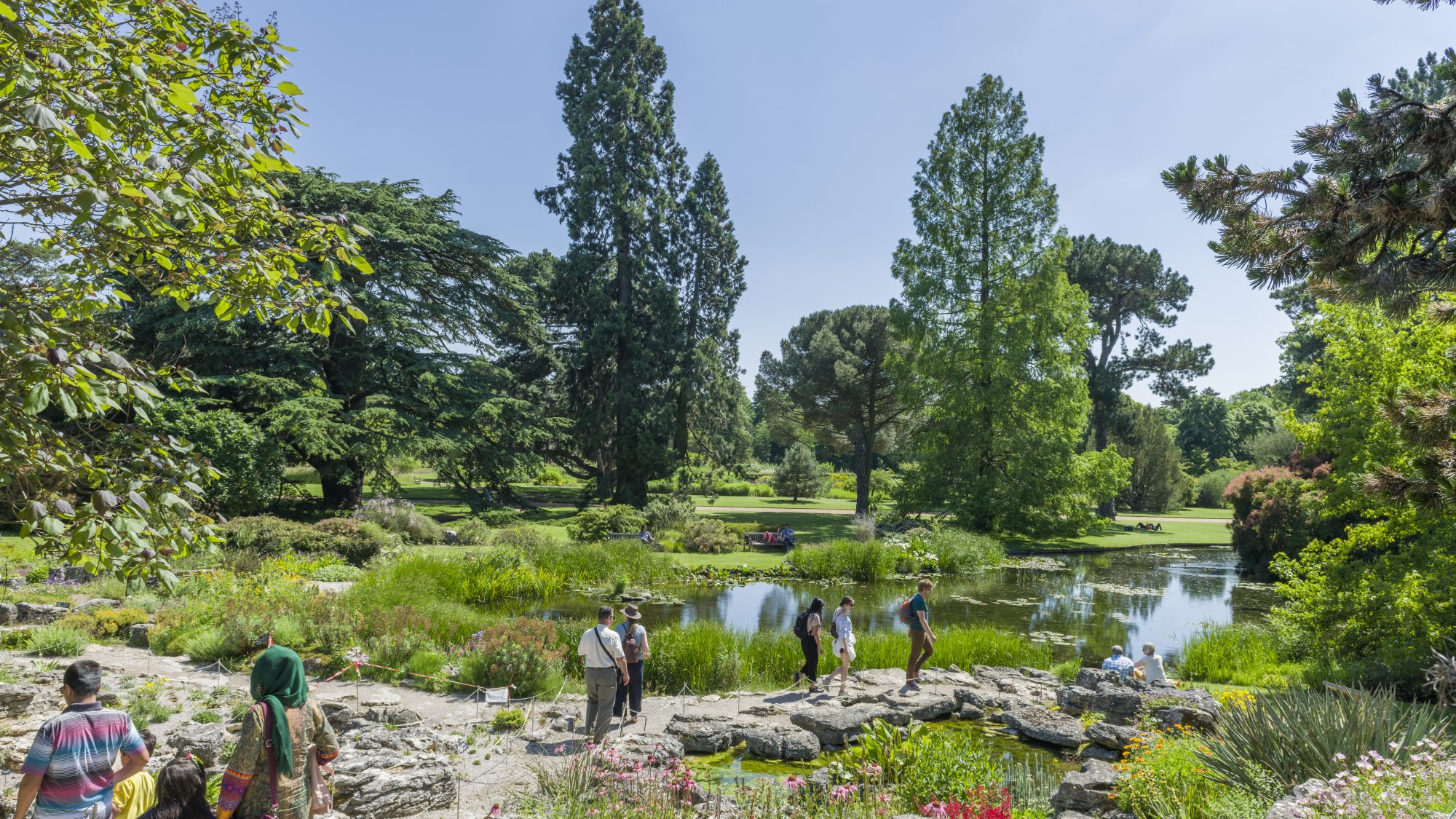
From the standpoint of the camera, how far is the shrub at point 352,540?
1955cm

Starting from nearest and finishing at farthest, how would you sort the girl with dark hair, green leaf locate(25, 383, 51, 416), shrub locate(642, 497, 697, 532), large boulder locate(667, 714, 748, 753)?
1. green leaf locate(25, 383, 51, 416)
2. the girl with dark hair
3. large boulder locate(667, 714, 748, 753)
4. shrub locate(642, 497, 697, 532)

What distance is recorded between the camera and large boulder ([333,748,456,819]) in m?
6.11

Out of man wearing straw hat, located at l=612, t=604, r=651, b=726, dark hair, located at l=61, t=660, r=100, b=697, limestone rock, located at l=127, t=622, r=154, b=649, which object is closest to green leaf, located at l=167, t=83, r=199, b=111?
dark hair, located at l=61, t=660, r=100, b=697

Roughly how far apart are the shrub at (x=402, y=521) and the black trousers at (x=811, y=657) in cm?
1508

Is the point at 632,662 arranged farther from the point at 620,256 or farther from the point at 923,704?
the point at 620,256

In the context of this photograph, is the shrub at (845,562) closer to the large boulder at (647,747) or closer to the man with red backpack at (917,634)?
the man with red backpack at (917,634)

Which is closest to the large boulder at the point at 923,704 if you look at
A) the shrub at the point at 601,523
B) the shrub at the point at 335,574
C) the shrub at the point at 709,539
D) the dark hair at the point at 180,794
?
the dark hair at the point at 180,794

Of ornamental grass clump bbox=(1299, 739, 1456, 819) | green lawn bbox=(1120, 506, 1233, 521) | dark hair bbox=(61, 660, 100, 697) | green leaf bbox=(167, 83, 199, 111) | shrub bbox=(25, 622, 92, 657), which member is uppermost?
green leaf bbox=(167, 83, 199, 111)

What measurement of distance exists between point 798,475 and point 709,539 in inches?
1025

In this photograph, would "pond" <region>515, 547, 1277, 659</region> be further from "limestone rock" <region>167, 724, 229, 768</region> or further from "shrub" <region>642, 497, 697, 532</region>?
"limestone rock" <region>167, 724, 229, 768</region>

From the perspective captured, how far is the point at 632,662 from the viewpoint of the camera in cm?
955

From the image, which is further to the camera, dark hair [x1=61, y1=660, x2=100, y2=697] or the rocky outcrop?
the rocky outcrop

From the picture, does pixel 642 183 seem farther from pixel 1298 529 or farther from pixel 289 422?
pixel 1298 529

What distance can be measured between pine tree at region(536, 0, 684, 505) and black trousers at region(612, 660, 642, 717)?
2332cm
